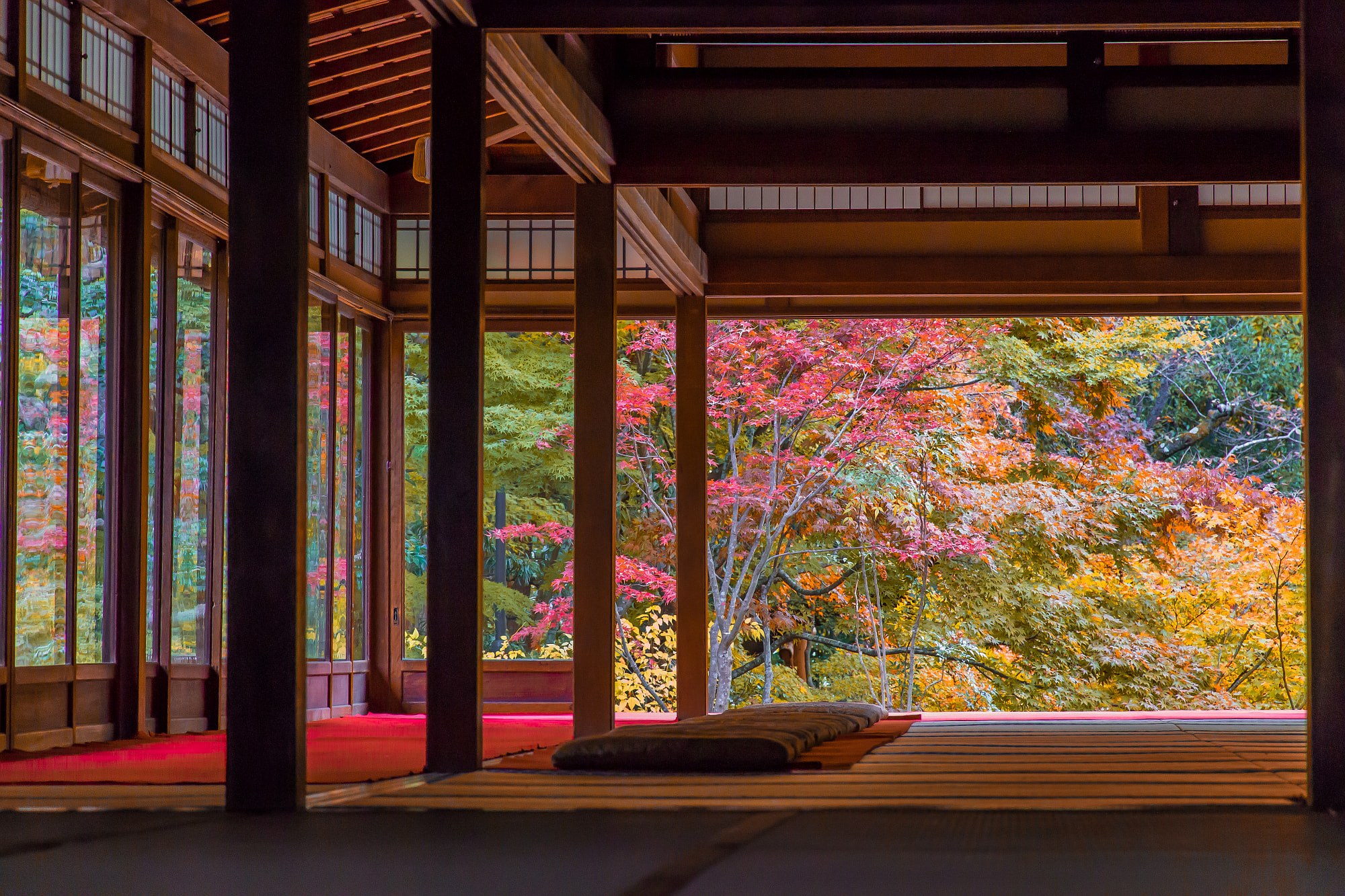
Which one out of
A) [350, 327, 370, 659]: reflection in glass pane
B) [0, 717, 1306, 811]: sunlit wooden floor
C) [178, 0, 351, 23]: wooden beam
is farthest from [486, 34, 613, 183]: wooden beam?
[350, 327, 370, 659]: reflection in glass pane

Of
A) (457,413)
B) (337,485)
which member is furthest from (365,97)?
(457,413)

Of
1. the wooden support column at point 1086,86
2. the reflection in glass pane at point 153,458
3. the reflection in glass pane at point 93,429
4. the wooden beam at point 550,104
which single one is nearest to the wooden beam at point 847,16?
the wooden beam at point 550,104

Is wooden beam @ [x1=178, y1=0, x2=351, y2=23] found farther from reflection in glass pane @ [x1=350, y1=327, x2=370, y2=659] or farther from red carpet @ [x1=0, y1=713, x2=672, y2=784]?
red carpet @ [x1=0, y1=713, x2=672, y2=784]

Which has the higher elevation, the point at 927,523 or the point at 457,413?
the point at 457,413

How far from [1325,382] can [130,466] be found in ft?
16.2

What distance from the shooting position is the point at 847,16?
14.0 feet

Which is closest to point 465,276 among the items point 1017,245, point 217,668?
point 217,668

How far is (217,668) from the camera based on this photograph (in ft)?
23.5

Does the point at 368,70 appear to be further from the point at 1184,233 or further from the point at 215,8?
the point at 1184,233

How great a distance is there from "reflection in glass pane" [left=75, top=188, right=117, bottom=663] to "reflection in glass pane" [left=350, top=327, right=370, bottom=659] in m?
2.84

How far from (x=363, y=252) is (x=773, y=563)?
4524mm

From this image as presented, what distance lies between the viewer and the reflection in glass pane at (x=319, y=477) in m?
8.49

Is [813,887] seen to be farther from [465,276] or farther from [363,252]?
[363,252]

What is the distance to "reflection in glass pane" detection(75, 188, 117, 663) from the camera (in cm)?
598
